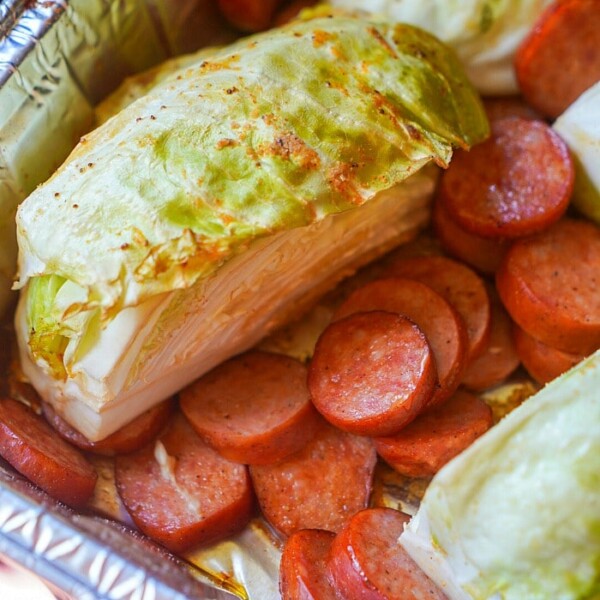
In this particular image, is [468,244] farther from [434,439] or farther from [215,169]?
[215,169]

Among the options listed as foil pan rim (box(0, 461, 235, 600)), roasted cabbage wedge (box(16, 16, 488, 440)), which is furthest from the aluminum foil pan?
roasted cabbage wedge (box(16, 16, 488, 440))

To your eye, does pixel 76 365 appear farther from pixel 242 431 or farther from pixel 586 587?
pixel 586 587

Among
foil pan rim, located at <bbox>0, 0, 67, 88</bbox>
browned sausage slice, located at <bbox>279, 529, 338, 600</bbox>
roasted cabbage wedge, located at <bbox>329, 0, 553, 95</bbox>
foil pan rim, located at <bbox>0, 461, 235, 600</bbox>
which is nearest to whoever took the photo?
foil pan rim, located at <bbox>0, 461, 235, 600</bbox>

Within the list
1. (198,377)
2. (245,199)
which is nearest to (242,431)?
(198,377)

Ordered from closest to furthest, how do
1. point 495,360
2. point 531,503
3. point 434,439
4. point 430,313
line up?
point 531,503
point 434,439
point 430,313
point 495,360

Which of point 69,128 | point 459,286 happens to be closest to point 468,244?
point 459,286

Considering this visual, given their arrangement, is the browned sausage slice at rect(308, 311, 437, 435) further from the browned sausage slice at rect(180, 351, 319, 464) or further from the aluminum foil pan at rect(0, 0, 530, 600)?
the aluminum foil pan at rect(0, 0, 530, 600)
